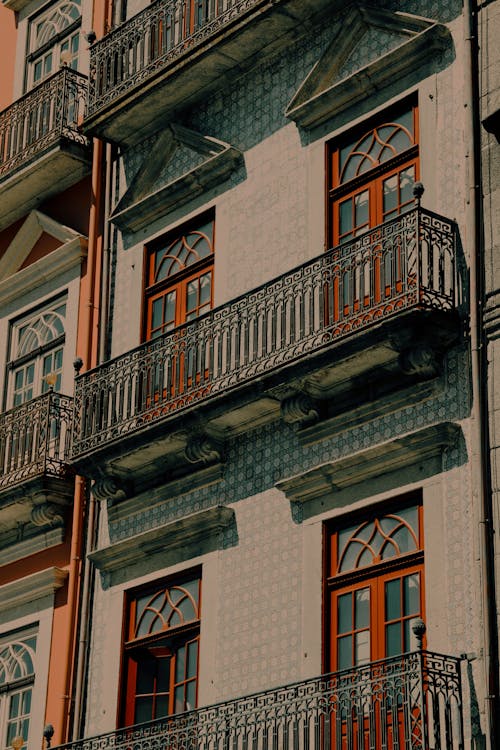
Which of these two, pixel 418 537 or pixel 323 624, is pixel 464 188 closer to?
pixel 418 537

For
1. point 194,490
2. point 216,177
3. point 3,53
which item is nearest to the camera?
point 194,490

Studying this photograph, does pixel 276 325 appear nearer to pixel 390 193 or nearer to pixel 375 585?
pixel 390 193

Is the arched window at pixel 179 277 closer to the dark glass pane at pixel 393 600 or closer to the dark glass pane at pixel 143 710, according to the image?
the dark glass pane at pixel 143 710

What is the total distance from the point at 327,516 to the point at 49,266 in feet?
19.8

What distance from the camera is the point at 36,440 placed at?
1812 centimetres

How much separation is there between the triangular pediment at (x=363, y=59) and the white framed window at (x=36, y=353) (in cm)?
413

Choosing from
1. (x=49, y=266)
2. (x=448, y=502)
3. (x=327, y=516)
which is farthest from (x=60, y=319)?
(x=448, y=502)

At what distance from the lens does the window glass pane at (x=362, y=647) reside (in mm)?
14172

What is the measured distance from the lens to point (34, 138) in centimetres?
2027

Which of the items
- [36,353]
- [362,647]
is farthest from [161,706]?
[36,353]

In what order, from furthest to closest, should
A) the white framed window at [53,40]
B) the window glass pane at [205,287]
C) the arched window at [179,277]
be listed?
the white framed window at [53,40] → the arched window at [179,277] → the window glass pane at [205,287]

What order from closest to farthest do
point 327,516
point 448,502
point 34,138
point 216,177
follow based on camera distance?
1. point 448,502
2. point 327,516
3. point 216,177
4. point 34,138

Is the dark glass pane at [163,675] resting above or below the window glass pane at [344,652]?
above

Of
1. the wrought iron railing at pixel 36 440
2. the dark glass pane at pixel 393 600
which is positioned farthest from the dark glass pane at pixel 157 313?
the dark glass pane at pixel 393 600
